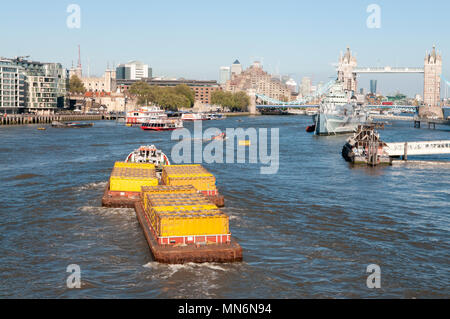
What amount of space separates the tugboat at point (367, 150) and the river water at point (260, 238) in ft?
20.6

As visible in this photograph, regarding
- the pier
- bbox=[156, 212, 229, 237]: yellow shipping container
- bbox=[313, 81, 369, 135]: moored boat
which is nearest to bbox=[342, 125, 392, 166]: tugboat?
bbox=[156, 212, 229, 237]: yellow shipping container

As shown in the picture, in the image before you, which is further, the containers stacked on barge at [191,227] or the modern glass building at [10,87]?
the modern glass building at [10,87]

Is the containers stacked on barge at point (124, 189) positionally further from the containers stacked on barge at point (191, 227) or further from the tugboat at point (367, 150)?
the tugboat at point (367, 150)

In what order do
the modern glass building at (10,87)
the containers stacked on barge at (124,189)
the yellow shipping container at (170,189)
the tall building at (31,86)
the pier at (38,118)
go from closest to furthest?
the yellow shipping container at (170,189)
the containers stacked on barge at (124,189)
the pier at (38,118)
the modern glass building at (10,87)
the tall building at (31,86)

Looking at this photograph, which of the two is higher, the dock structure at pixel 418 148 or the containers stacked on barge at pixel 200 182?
the dock structure at pixel 418 148

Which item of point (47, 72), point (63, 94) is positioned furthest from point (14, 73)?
point (63, 94)

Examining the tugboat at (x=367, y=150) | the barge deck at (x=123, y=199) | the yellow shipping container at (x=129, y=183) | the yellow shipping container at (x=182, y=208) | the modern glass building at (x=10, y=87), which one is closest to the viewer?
the yellow shipping container at (x=182, y=208)

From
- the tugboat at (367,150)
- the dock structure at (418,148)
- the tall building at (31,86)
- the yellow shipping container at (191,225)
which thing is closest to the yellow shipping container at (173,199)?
the yellow shipping container at (191,225)

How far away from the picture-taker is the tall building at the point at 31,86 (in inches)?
5915

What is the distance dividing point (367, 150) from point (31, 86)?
124675 millimetres

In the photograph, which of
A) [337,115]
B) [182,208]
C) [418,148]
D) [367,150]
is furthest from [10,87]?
[182,208]

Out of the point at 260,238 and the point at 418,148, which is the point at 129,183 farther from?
the point at 418,148

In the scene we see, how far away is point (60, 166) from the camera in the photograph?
5928 cm
